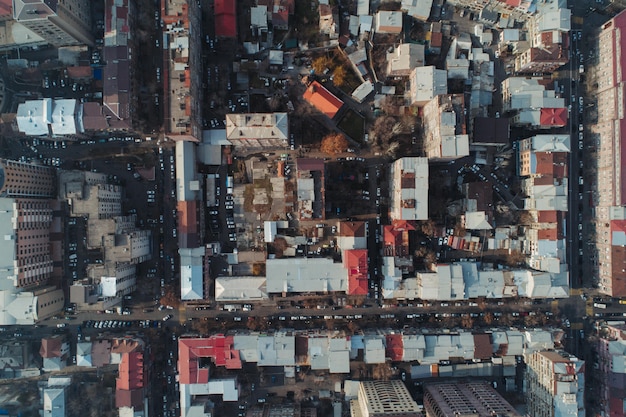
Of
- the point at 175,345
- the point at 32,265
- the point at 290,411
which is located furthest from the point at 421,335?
the point at 32,265

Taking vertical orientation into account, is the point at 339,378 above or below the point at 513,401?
above

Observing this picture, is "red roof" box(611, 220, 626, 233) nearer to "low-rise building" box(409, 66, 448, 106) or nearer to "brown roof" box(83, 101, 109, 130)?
"low-rise building" box(409, 66, 448, 106)

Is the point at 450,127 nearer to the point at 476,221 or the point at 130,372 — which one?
the point at 476,221

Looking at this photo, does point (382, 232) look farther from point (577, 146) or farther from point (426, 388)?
point (577, 146)

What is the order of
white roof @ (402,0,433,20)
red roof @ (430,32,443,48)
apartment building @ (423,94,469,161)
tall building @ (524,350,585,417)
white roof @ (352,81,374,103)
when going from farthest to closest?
white roof @ (352,81,374,103)
red roof @ (430,32,443,48)
white roof @ (402,0,433,20)
tall building @ (524,350,585,417)
apartment building @ (423,94,469,161)

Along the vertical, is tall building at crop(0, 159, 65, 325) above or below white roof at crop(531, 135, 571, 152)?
below

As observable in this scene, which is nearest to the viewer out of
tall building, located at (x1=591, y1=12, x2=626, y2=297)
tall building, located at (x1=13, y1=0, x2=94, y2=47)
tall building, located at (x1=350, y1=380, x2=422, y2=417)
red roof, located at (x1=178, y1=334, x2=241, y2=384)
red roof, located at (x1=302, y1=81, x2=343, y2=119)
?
tall building, located at (x1=13, y1=0, x2=94, y2=47)

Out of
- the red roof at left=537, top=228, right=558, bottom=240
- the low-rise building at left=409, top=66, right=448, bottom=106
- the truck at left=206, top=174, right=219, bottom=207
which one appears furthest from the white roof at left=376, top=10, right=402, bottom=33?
the red roof at left=537, top=228, right=558, bottom=240
